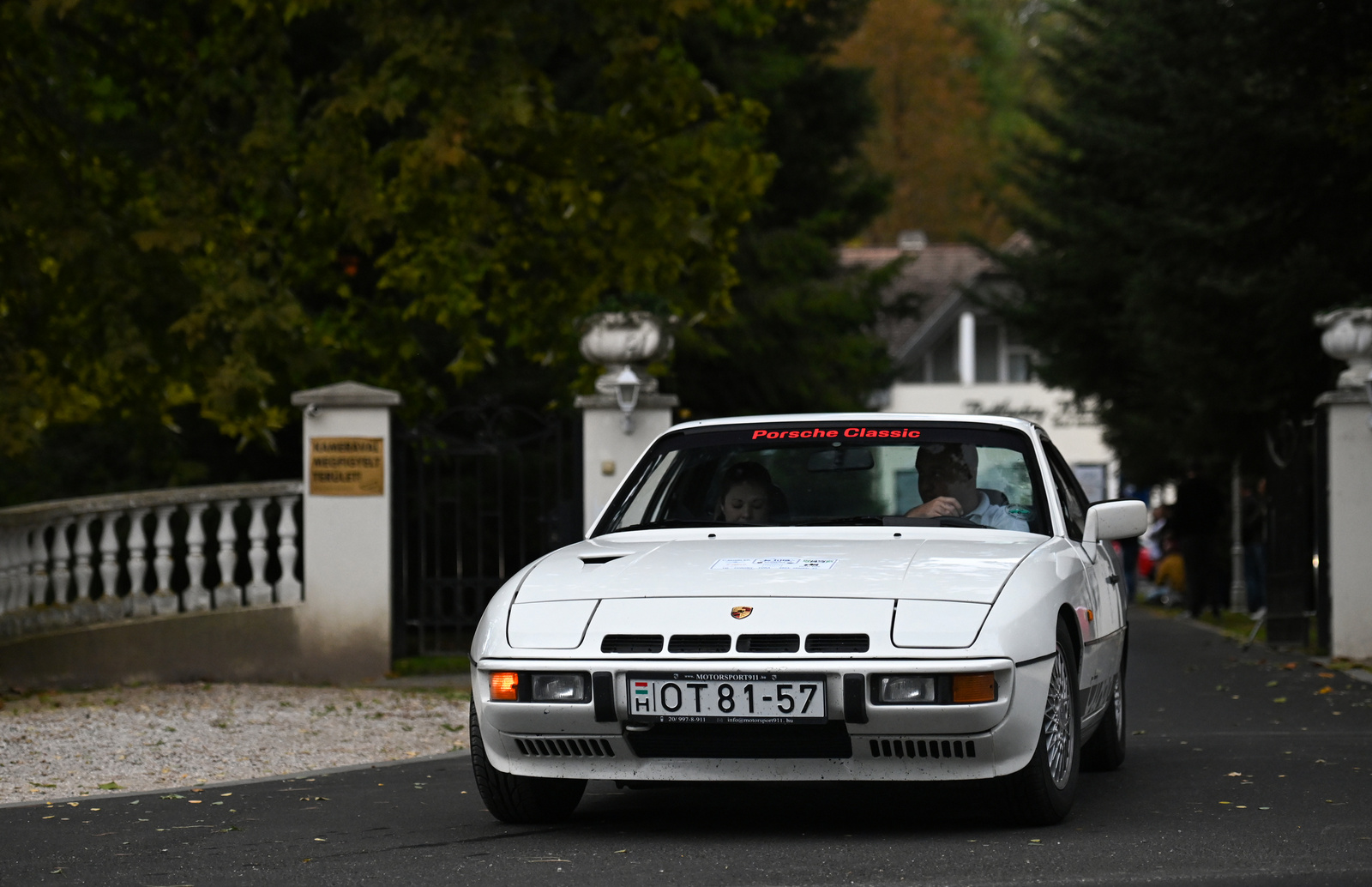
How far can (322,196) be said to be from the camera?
1652 centimetres

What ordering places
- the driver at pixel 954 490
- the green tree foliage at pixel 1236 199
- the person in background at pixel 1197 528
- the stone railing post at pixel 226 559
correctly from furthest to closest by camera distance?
1. the person in background at pixel 1197 528
2. the green tree foliage at pixel 1236 199
3. the stone railing post at pixel 226 559
4. the driver at pixel 954 490

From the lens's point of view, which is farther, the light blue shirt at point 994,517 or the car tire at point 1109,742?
the car tire at point 1109,742

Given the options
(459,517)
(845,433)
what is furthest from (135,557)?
(845,433)

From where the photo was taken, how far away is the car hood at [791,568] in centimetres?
656

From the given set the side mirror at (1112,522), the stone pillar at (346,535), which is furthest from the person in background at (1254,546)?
the side mirror at (1112,522)

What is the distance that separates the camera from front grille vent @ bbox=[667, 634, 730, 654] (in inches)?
250

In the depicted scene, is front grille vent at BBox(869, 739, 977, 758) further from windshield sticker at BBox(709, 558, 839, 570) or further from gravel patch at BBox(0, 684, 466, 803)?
gravel patch at BBox(0, 684, 466, 803)

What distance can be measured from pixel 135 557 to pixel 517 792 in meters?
7.77

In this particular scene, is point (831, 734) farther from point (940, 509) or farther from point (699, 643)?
point (940, 509)

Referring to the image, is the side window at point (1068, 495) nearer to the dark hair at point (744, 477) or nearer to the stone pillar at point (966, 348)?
the dark hair at point (744, 477)

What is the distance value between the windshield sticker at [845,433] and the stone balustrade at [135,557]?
22.8 ft

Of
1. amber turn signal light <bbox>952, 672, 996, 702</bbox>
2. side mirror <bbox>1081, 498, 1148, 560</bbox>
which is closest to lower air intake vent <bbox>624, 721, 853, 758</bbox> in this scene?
amber turn signal light <bbox>952, 672, 996, 702</bbox>

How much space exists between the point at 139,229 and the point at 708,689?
1062 centimetres

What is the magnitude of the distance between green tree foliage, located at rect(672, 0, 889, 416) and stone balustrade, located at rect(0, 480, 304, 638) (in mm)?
8562
